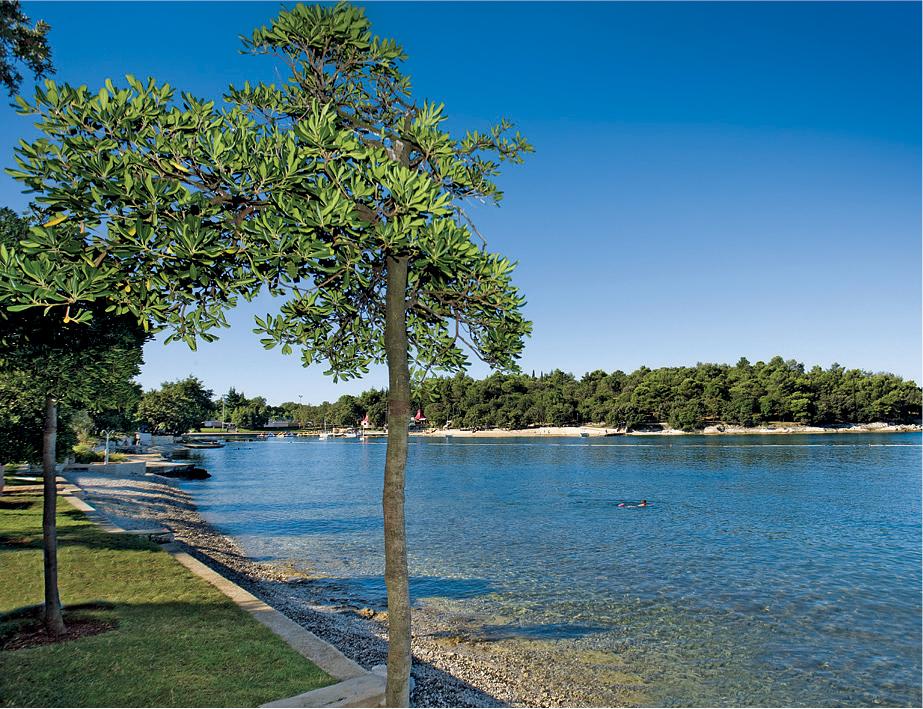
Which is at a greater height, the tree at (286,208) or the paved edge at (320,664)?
the tree at (286,208)

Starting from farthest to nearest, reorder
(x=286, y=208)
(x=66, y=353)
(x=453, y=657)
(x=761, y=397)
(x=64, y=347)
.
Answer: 1. (x=761, y=397)
2. (x=453, y=657)
3. (x=66, y=353)
4. (x=64, y=347)
5. (x=286, y=208)

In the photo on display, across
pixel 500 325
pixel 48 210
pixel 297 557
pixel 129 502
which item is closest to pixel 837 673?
pixel 500 325

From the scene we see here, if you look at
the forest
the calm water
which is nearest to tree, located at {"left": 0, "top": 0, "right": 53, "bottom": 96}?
the calm water

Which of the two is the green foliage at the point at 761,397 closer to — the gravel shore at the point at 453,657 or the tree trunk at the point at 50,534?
the gravel shore at the point at 453,657

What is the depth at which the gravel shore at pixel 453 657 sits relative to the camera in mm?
13180

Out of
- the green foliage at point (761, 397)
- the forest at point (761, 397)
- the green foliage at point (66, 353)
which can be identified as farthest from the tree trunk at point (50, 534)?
the green foliage at point (761, 397)

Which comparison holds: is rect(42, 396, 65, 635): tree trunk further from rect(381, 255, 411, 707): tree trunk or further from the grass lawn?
rect(381, 255, 411, 707): tree trunk

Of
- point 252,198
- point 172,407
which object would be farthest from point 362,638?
point 172,407

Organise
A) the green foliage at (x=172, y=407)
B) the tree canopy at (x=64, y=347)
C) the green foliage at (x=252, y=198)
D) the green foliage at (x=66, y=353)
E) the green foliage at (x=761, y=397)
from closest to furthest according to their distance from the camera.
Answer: the green foliage at (x=252, y=198) → the tree canopy at (x=64, y=347) → the green foliage at (x=66, y=353) → the green foliage at (x=172, y=407) → the green foliage at (x=761, y=397)

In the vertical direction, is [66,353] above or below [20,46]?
below

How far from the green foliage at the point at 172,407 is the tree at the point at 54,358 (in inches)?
5436

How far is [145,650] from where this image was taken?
1044 cm

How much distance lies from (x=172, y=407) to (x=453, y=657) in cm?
15042

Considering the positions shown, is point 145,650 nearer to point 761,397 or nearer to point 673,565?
point 673,565
